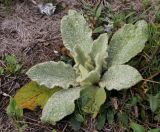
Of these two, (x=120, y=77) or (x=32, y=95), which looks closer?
(x=120, y=77)

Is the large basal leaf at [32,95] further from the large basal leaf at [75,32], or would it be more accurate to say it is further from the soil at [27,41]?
the large basal leaf at [75,32]

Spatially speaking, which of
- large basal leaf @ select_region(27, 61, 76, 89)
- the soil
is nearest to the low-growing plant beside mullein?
large basal leaf @ select_region(27, 61, 76, 89)

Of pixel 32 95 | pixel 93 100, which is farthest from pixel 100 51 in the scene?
pixel 32 95

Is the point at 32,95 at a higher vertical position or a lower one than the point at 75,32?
lower

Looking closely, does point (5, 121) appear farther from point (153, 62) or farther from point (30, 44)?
point (153, 62)

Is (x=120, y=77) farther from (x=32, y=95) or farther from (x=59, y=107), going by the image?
(x=32, y=95)

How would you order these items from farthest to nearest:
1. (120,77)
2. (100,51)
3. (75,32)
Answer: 1. (75,32)
2. (100,51)
3. (120,77)

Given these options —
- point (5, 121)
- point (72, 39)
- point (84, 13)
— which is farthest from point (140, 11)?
point (5, 121)
